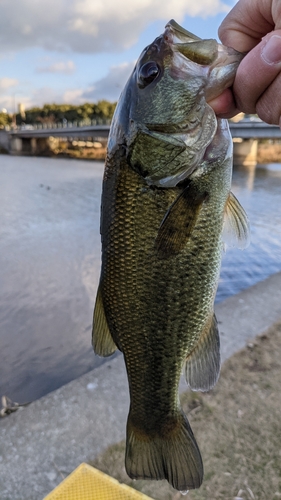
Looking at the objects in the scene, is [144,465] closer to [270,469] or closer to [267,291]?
[270,469]

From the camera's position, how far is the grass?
2.62 metres

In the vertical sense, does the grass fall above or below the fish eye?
below

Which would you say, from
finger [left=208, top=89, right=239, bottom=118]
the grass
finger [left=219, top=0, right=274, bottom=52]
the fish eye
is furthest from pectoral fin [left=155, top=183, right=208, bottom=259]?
the grass

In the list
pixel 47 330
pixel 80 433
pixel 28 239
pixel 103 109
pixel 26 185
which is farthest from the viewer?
pixel 103 109

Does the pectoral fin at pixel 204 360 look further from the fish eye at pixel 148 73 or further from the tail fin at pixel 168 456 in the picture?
the fish eye at pixel 148 73

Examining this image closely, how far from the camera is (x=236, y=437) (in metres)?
2.98

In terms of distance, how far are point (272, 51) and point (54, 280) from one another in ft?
18.9

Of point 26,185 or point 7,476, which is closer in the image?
point 7,476

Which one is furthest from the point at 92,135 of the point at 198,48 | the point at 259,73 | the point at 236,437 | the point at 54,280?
the point at 259,73

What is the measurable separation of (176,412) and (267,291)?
141 inches

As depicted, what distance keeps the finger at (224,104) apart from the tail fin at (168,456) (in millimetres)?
1377

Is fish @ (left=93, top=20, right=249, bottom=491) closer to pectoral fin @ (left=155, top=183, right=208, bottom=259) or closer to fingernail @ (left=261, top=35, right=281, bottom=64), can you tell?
pectoral fin @ (left=155, top=183, right=208, bottom=259)

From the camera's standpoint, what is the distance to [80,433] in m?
3.02

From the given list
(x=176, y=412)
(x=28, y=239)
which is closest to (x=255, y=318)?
(x=176, y=412)
